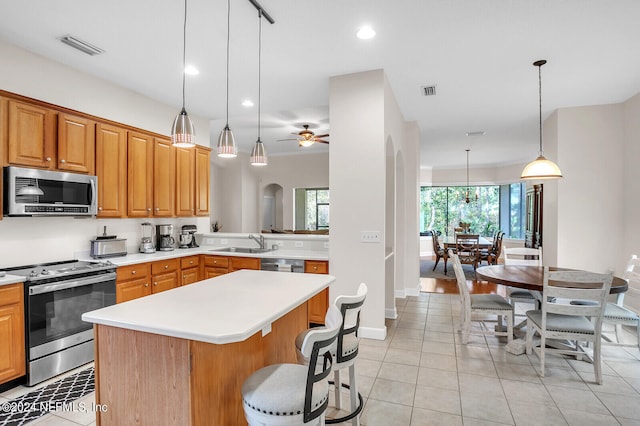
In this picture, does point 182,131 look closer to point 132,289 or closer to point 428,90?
point 132,289

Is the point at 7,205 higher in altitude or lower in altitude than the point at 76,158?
lower

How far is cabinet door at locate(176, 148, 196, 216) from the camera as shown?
469cm

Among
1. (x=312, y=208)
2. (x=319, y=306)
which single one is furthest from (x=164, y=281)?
(x=312, y=208)

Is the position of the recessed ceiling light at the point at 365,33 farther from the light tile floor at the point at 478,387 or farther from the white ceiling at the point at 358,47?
the light tile floor at the point at 478,387

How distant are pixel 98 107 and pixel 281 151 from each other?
207 inches

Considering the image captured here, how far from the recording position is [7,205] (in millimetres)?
2877

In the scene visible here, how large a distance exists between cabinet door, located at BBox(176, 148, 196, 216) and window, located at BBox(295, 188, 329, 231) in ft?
15.0

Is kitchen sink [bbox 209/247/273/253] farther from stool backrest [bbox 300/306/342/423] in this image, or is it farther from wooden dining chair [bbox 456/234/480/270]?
wooden dining chair [bbox 456/234/480/270]

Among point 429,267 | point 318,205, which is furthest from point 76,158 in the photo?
point 429,267

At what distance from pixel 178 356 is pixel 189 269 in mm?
3052

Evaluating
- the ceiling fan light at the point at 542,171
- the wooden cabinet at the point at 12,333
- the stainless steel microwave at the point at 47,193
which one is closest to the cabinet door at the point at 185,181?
the stainless steel microwave at the point at 47,193

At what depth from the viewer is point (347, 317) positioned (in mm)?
1908

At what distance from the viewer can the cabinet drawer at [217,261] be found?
4.39m

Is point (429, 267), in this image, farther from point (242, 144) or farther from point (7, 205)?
point (7, 205)
